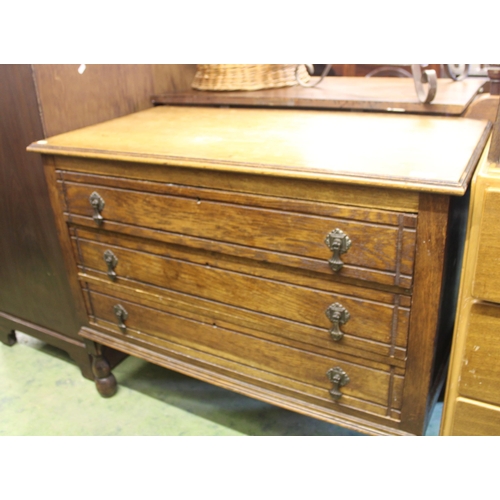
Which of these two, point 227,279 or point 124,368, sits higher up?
point 227,279

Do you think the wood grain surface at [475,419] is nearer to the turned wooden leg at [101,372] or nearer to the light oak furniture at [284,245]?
the light oak furniture at [284,245]

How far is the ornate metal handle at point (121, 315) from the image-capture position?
1.35m

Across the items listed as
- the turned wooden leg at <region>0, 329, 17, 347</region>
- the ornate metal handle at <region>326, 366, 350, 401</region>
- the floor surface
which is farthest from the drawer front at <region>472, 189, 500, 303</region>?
the turned wooden leg at <region>0, 329, 17, 347</region>

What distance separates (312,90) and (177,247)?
72 centimetres

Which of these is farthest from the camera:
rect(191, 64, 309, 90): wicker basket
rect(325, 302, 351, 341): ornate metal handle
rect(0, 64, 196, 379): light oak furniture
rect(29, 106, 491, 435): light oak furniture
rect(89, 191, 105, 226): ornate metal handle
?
rect(191, 64, 309, 90): wicker basket

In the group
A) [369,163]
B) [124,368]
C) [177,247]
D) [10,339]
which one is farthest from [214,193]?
[10,339]

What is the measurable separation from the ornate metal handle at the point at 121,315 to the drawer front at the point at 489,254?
88cm

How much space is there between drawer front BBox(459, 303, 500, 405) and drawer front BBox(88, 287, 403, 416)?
137 millimetres

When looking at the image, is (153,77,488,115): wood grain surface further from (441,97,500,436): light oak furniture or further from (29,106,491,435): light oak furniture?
(441,97,500,436): light oak furniture

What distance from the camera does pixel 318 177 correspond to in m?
0.88

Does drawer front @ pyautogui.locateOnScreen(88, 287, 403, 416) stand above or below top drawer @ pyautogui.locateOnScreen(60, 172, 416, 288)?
below

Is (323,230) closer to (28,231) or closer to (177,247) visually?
(177,247)

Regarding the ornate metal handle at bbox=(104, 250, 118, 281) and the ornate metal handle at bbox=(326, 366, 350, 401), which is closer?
the ornate metal handle at bbox=(326, 366, 350, 401)

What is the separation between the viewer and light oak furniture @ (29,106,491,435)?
2.88 feet
